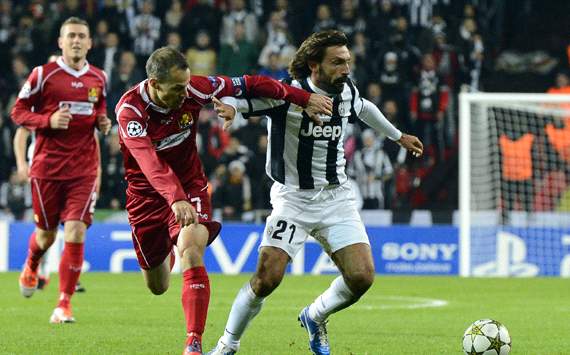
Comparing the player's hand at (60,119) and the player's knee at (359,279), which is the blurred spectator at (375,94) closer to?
the player's hand at (60,119)

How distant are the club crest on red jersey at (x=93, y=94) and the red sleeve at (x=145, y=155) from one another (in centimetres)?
326

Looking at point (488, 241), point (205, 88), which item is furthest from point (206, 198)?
point (488, 241)

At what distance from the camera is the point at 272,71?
1916 centimetres

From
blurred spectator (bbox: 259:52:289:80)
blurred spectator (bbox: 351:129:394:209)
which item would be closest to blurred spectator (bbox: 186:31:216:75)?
blurred spectator (bbox: 259:52:289:80)

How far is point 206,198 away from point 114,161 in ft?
36.7

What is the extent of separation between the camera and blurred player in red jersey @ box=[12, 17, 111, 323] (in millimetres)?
9672

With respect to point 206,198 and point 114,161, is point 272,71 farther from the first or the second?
point 206,198

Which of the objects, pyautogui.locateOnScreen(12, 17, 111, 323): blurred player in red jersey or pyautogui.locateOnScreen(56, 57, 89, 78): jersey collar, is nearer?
pyautogui.locateOnScreen(12, 17, 111, 323): blurred player in red jersey

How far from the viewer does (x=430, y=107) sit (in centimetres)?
1891

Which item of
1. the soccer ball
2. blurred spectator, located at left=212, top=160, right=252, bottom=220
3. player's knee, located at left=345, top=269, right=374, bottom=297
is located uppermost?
player's knee, located at left=345, top=269, right=374, bottom=297

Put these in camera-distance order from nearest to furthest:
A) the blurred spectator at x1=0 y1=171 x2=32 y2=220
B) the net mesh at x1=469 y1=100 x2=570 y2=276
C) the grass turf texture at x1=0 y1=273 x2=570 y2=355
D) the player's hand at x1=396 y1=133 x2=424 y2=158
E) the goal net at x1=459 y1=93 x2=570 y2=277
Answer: the player's hand at x1=396 y1=133 x2=424 y2=158
the grass turf texture at x1=0 y1=273 x2=570 y2=355
the goal net at x1=459 y1=93 x2=570 y2=277
the net mesh at x1=469 y1=100 x2=570 y2=276
the blurred spectator at x1=0 y1=171 x2=32 y2=220

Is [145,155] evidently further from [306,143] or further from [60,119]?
[60,119]

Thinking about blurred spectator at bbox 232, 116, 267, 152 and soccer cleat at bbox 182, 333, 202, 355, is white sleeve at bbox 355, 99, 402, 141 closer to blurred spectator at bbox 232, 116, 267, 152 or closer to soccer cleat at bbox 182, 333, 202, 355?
soccer cleat at bbox 182, 333, 202, 355

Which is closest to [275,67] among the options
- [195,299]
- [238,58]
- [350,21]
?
[238,58]
